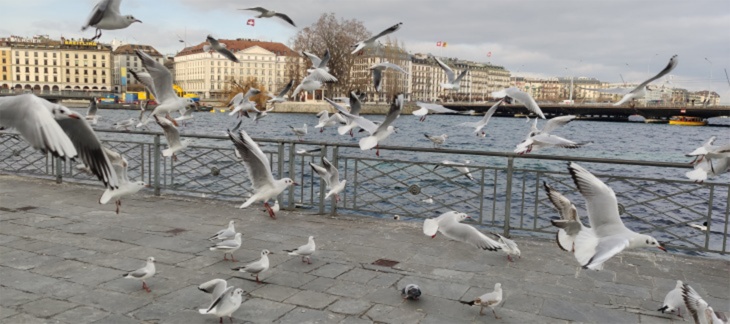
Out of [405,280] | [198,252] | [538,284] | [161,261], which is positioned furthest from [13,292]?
[538,284]

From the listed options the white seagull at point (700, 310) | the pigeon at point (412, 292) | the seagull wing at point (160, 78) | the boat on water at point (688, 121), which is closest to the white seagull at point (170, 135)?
the seagull wing at point (160, 78)

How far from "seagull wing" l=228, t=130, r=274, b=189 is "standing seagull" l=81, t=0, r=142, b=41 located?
1.47m

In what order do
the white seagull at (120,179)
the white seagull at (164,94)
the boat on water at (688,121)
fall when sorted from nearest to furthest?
the white seagull at (120,179), the white seagull at (164,94), the boat on water at (688,121)

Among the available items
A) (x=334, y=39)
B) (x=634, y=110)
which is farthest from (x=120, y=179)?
(x=634, y=110)

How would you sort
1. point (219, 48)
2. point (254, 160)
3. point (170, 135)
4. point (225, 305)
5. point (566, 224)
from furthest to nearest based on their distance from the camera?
point (219, 48), point (170, 135), point (254, 160), point (566, 224), point (225, 305)

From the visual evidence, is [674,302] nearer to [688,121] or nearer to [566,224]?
[566,224]

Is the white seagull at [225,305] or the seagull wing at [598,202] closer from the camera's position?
the white seagull at [225,305]

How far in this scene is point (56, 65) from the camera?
12775 cm

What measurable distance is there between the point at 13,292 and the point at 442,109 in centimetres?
628

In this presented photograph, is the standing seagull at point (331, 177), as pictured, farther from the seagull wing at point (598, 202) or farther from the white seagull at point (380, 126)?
the seagull wing at point (598, 202)

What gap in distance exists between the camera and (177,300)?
4.43 metres

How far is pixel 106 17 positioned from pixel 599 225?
14.1 feet

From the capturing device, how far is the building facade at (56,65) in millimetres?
123812

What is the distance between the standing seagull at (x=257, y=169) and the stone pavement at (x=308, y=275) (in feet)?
2.08
